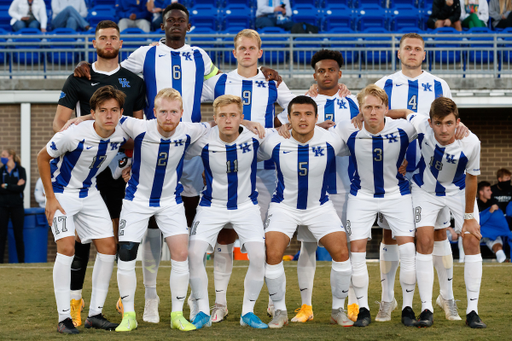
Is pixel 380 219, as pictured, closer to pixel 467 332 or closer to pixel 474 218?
pixel 474 218

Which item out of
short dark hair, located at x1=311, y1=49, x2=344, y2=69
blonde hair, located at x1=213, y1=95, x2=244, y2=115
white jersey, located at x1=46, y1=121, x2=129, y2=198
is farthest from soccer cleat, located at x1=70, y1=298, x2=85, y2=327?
short dark hair, located at x1=311, y1=49, x2=344, y2=69

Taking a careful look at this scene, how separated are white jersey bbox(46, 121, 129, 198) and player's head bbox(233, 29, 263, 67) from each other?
1.39 meters

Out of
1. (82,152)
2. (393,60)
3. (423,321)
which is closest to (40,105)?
(393,60)

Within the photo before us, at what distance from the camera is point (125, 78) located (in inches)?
216

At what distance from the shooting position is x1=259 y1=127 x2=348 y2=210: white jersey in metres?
5.12

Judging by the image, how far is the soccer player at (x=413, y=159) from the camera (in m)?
5.36

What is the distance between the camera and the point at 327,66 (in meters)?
5.72

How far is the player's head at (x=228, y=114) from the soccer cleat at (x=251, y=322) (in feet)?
4.80

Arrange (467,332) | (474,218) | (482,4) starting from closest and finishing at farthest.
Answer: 1. (467,332)
2. (474,218)
3. (482,4)

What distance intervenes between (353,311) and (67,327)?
2.37m

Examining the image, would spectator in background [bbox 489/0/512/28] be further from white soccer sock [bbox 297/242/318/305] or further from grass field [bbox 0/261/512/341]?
white soccer sock [bbox 297/242/318/305]

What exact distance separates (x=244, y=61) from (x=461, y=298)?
3291mm

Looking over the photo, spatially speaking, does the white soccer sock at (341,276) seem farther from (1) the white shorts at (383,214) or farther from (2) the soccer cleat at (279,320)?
(2) the soccer cleat at (279,320)

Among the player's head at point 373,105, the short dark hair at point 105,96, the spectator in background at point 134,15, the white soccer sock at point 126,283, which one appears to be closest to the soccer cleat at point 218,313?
the white soccer sock at point 126,283
